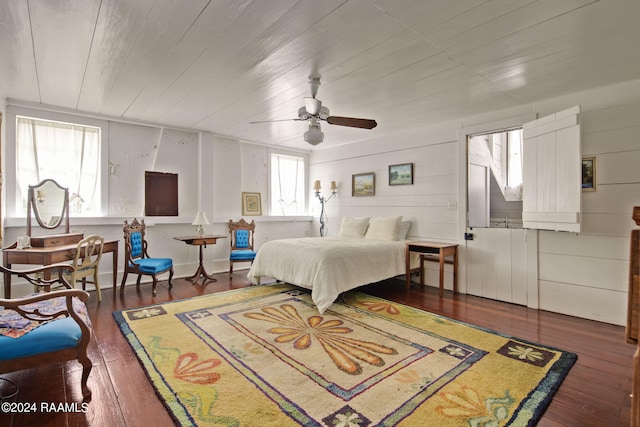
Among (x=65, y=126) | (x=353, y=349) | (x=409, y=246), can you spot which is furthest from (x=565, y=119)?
(x=65, y=126)

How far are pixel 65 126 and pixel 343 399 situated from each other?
4.86 metres

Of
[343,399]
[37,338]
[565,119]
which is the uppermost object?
[565,119]

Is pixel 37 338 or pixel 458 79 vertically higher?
pixel 458 79

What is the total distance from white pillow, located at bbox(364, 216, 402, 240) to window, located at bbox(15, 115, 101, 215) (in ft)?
13.3

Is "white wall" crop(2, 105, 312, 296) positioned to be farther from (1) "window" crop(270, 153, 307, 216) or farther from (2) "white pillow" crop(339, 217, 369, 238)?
(2) "white pillow" crop(339, 217, 369, 238)

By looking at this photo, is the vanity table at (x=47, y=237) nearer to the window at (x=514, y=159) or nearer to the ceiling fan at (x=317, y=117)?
the ceiling fan at (x=317, y=117)

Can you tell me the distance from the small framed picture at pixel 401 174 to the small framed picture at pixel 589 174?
7.05 feet

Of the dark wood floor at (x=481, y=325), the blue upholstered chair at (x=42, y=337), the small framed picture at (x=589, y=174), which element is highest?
the small framed picture at (x=589, y=174)

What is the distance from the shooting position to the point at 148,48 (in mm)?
2506

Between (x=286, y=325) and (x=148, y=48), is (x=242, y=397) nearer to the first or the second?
(x=286, y=325)

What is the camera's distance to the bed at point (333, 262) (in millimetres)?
3508

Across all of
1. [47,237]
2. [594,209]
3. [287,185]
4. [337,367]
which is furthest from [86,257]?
[594,209]

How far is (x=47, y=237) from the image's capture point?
141 inches

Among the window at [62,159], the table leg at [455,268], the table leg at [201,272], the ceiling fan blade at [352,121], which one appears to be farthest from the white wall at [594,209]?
the window at [62,159]
